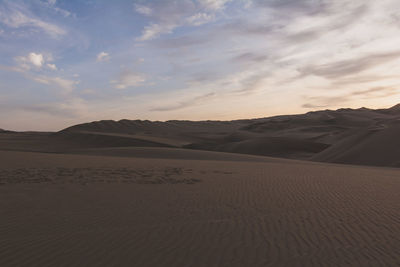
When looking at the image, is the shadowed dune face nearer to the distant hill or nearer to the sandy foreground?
the distant hill

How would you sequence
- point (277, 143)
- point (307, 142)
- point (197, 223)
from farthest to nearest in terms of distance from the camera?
1. point (307, 142)
2. point (277, 143)
3. point (197, 223)

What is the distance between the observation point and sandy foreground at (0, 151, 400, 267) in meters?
Answer: 4.35

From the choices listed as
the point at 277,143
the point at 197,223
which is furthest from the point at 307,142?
the point at 197,223

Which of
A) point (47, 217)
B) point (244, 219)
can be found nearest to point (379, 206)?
point (244, 219)

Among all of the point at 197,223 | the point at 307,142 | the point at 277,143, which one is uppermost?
the point at 307,142

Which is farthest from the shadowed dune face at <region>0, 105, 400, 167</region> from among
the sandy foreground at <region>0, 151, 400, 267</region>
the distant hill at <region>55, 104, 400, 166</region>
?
the sandy foreground at <region>0, 151, 400, 267</region>

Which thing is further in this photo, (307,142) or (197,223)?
(307,142)

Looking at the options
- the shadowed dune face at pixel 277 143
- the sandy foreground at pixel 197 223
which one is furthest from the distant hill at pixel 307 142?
the sandy foreground at pixel 197 223

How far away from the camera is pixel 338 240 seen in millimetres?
4957

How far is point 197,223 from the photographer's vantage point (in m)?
5.78

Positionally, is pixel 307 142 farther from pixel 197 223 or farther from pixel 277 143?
pixel 197 223

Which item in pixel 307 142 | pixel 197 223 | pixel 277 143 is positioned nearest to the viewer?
pixel 197 223

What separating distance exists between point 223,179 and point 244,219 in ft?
16.4

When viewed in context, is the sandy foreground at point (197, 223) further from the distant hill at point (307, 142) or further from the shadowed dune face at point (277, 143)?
the distant hill at point (307, 142)
